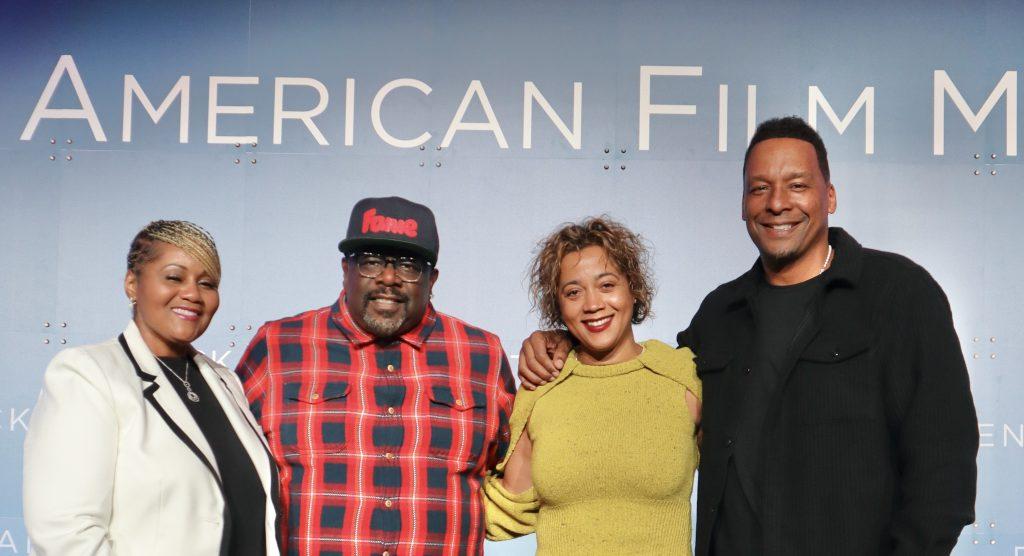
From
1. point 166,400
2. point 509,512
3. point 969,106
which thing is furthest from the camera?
point 969,106

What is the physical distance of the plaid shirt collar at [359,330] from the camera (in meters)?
3.18

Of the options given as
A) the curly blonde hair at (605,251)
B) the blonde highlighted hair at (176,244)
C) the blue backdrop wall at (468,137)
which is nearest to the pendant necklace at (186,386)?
the blonde highlighted hair at (176,244)

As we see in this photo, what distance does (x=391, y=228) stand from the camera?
314 cm

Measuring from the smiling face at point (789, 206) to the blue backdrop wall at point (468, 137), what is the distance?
3.78 ft

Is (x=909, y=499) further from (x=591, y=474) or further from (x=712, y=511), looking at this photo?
(x=591, y=474)

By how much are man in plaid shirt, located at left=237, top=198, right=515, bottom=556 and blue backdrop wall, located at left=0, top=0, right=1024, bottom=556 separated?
888mm

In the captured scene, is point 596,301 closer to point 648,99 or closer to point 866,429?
point 866,429

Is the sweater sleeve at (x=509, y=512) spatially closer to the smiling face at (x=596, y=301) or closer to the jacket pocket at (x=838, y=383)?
the smiling face at (x=596, y=301)

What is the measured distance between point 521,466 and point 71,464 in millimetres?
1282

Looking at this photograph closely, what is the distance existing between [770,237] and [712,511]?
737 mm

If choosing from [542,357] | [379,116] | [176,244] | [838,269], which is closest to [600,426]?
[542,357]

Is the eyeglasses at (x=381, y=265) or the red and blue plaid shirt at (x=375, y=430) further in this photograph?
the eyeglasses at (x=381, y=265)

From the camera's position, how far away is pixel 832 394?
267cm

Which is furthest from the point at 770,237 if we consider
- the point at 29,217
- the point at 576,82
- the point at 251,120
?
the point at 29,217
